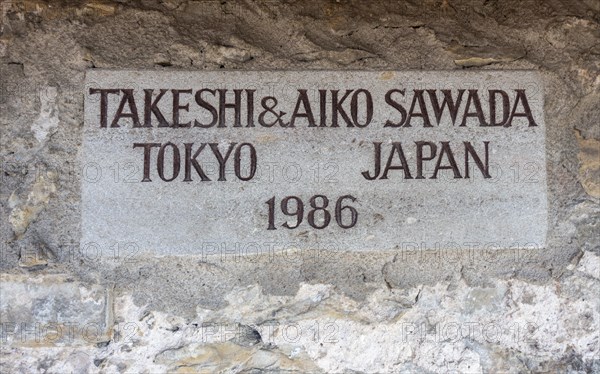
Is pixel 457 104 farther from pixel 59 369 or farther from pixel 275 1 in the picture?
pixel 59 369

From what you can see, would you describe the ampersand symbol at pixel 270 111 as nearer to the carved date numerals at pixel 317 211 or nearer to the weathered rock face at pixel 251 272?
the weathered rock face at pixel 251 272

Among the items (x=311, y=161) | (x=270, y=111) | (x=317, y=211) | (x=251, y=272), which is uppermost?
(x=270, y=111)

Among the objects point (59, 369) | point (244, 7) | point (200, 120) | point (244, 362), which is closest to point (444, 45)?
point (244, 7)

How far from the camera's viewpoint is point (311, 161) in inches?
Answer: 74.9

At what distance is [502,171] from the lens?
1.90 metres

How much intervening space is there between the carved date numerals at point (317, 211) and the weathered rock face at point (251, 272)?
9cm

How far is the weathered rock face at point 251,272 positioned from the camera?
72.9 inches

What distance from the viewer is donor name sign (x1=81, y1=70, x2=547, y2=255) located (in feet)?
6.14

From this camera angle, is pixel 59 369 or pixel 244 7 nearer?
pixel 59 369

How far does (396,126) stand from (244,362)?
763 mm

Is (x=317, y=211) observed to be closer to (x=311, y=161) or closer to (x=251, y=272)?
(x=311, y=161)

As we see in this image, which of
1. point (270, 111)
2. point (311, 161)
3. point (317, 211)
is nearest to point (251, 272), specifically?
point (317, 211)

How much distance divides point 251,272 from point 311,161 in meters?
0.34

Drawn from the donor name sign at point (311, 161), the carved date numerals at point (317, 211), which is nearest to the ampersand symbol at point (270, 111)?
the donor name sign at point (311, 161)
